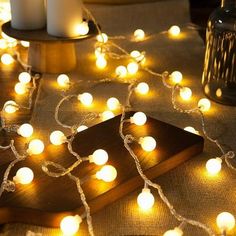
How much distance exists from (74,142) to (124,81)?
11.5 inches

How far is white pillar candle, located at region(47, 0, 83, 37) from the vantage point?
0.88m

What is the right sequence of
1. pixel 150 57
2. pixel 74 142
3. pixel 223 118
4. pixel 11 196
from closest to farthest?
pixel 11 196 → pixel 74 142 → pixel 223 118 → pixel 150 57

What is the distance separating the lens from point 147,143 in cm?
63

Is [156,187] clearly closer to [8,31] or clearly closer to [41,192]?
[41,192]

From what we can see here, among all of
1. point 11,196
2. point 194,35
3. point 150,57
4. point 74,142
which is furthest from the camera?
point 194,35

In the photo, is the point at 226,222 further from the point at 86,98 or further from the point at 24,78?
the point at 24,78

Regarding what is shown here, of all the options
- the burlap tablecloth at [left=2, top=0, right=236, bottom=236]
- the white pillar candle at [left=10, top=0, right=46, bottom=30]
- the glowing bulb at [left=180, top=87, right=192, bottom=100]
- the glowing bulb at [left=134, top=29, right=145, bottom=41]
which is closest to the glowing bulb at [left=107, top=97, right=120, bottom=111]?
the burlap tablecloth at [left=2, top=0, right=236, bottom=236]

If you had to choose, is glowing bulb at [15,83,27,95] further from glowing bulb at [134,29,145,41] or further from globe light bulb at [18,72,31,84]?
glowing bulb at [134,29,145,41]

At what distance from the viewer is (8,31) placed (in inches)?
35.4

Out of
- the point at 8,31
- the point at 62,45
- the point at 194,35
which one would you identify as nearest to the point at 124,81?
the point at 62,45

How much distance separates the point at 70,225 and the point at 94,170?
0.11 m

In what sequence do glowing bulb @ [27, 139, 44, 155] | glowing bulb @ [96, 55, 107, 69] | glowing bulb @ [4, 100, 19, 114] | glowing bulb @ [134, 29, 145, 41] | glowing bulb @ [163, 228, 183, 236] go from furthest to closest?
glowing bulb @ [134, 29, 145, 41] < glowing bulb @ [96, 55, 107, 69] < glowing bulb @ [4, 100, 19, 114] < glowing bulb @ [27, 139, 44, 155] < glowing bulb @ [163, 228, 183, 236]

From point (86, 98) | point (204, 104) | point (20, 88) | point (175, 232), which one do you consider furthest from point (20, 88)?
point (175, 232)

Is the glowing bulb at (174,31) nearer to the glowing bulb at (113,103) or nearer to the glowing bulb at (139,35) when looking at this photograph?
the glowing bulb at (139,35)
